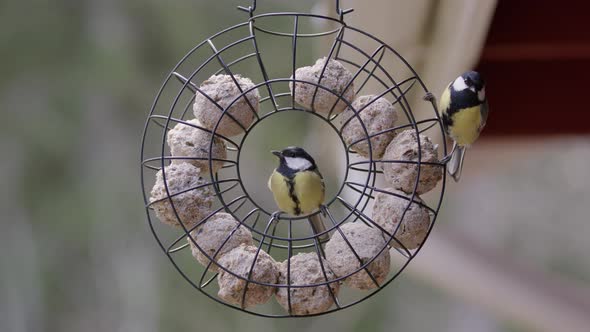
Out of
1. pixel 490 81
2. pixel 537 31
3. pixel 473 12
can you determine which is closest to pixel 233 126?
pixel 473 12

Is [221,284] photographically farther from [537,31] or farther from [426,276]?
[426,276]

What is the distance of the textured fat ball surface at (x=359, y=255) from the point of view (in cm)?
110

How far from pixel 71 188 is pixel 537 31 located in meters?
3.77

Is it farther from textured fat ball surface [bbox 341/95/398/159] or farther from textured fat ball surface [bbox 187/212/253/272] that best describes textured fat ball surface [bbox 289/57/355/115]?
textured fat ball surface [bbox 187/212/253/272]

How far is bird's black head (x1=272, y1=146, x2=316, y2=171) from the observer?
1145mm

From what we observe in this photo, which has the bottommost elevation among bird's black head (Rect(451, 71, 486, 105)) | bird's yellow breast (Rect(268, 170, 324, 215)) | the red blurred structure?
bird's yellow breast (Rect(268, 170, 324, 215))

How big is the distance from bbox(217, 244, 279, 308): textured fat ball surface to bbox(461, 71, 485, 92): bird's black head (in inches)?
16.1

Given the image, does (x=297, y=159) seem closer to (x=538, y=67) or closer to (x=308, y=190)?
(x=308, y=190)

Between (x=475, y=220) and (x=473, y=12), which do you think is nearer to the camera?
(x=473, y=12)

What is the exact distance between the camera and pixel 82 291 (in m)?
4.96

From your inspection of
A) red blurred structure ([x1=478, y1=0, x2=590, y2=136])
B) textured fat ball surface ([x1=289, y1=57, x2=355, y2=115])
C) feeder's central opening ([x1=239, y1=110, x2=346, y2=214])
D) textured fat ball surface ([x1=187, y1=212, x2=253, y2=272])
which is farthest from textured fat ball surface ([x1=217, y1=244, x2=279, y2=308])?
→ feeder's central opening ([x1=239, y1=110, x2=346, y2=214])

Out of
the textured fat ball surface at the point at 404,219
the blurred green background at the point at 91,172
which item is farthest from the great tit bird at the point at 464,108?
the blurred green background at the point at 91,172

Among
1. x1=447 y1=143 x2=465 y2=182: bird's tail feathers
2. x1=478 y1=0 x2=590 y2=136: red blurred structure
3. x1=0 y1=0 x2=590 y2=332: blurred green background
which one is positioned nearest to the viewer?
x1=447 y1=143 x2=465 y2=182: bird's tail feathers

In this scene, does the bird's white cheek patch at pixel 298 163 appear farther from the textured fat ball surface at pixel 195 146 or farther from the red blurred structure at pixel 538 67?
the red blurred structure at pixel 538 67
